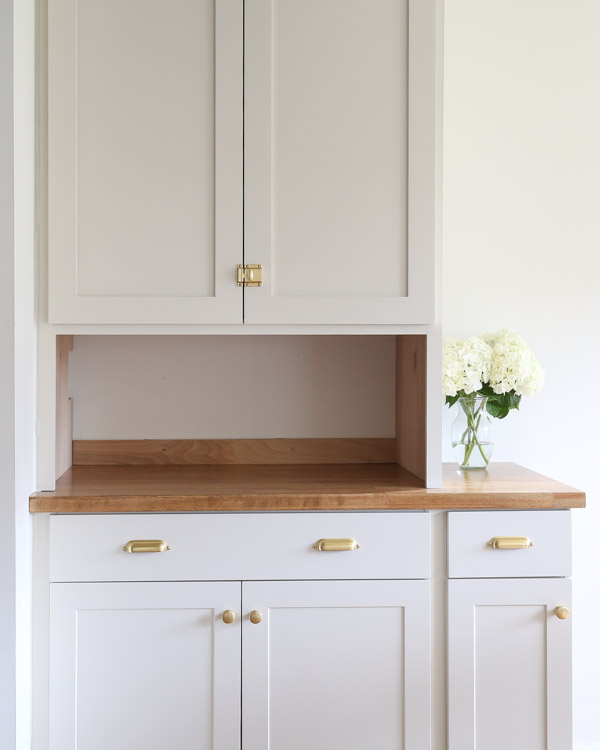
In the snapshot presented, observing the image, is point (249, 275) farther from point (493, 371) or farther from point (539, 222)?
point (539, 222)

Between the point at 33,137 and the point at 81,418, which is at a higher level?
the point at 33,137

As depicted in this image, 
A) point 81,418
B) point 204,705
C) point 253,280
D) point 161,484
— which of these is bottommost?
point 204,705

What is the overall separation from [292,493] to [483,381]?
662 millimetres

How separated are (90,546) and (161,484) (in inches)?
9.1

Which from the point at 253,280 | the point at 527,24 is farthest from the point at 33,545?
the point at 527,24

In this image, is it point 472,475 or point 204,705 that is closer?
point 204,705

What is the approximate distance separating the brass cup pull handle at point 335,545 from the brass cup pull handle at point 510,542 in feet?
1.08

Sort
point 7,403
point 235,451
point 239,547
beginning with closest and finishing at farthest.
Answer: point 7,403
point 239,547
point 235,451

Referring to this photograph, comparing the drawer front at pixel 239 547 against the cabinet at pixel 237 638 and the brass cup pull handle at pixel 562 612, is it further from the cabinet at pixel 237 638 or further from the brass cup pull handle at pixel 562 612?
the brass cup pull handle at pixel 562 612

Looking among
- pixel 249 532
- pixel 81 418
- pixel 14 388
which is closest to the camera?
pixel 14 388

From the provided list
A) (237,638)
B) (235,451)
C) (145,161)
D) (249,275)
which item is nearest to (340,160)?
(249,275)

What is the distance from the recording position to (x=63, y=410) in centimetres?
189

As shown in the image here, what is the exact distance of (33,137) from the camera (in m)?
1.60

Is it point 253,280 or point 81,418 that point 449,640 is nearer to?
point 253,280
